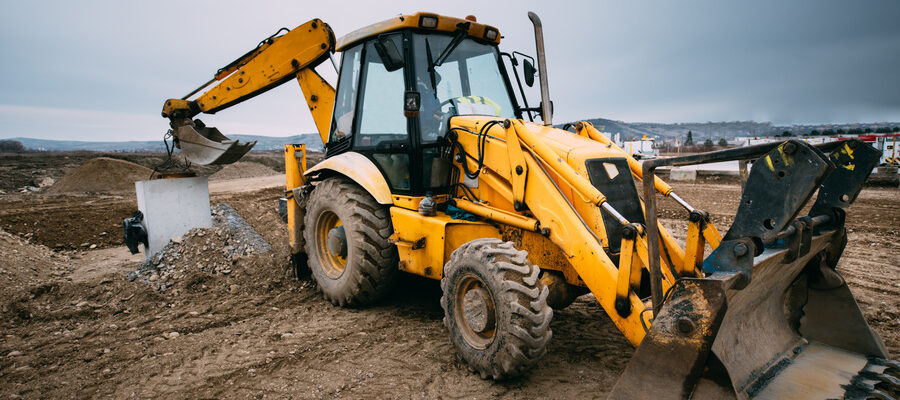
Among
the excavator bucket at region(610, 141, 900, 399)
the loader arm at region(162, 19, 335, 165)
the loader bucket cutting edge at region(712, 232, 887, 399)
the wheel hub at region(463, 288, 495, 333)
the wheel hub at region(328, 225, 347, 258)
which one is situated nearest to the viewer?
the excavator bucket at region(610, 141, 900, 399)

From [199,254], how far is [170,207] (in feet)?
3.05

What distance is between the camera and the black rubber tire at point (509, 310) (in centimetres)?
284

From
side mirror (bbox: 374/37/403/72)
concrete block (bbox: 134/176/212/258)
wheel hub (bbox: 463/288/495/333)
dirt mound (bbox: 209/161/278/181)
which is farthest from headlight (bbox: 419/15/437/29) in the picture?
dirt mound (bbox: 209/161/278/181)

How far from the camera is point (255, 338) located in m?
4.08

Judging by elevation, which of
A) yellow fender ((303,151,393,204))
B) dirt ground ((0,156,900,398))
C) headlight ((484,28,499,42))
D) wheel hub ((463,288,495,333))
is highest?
headlight ((484,28,499,42))

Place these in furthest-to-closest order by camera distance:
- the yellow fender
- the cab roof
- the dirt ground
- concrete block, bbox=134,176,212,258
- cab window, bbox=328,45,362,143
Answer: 1. concrete block, bbox=134,176,212,258
2. cab window, bbox=328,45,362,143
3. the yellow fender
4. the cab roof
5. the dirt ground

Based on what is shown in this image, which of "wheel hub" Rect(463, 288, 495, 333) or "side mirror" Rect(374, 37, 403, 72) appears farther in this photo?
"side mirror" Rect(374, 37, 403, 72)

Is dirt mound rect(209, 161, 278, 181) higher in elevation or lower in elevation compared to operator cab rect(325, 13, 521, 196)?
lower

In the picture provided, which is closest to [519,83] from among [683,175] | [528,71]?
[528,71]

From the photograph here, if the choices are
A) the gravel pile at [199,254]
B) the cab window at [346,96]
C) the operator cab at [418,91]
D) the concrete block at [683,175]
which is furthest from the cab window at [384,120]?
the concrete block at [683,175]

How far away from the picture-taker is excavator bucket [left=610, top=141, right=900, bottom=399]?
2127mm

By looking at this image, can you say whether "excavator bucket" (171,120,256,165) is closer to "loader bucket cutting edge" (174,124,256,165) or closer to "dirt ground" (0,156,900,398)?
"loader bucket cutting edge" (174,124,256,165)

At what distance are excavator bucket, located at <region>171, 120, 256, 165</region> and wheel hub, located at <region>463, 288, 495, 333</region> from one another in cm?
447

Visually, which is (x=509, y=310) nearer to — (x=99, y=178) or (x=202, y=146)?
(x=202, y=146)
